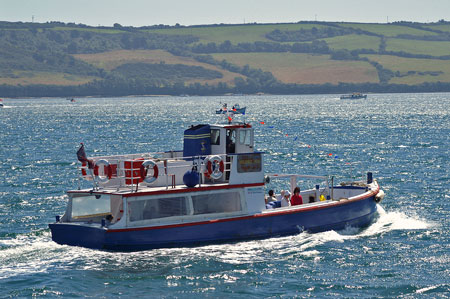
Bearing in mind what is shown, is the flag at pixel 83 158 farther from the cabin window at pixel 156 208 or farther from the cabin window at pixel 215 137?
the cabin window at pixel 215 137

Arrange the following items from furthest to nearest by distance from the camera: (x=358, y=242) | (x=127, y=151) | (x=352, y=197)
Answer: (x=127, y=151), (x=352, y=197), (x=358, y=242)

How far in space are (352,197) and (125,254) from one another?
450 inches

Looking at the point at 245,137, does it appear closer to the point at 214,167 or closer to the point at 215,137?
the point at 215,137

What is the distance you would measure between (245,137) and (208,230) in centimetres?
516

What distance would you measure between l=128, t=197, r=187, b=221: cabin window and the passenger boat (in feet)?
0.04

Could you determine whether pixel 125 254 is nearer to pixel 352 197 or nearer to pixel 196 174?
pixel 196 174

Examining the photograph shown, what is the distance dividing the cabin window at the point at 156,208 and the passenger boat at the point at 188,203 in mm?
12

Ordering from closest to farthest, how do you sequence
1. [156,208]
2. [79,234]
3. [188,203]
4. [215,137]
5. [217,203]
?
1. [79,234]
2. [156,208]
3. [188,203]
4. [217,203]
5. [215,137]

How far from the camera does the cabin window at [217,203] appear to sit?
29.2m

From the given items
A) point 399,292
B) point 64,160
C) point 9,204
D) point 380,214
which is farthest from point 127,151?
point 399,292

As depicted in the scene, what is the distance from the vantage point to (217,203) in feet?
97.7

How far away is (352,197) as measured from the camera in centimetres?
3322

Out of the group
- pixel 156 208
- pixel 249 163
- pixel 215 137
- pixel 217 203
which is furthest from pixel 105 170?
pixel 249 163

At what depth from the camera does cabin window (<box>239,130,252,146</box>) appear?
1247 inches
